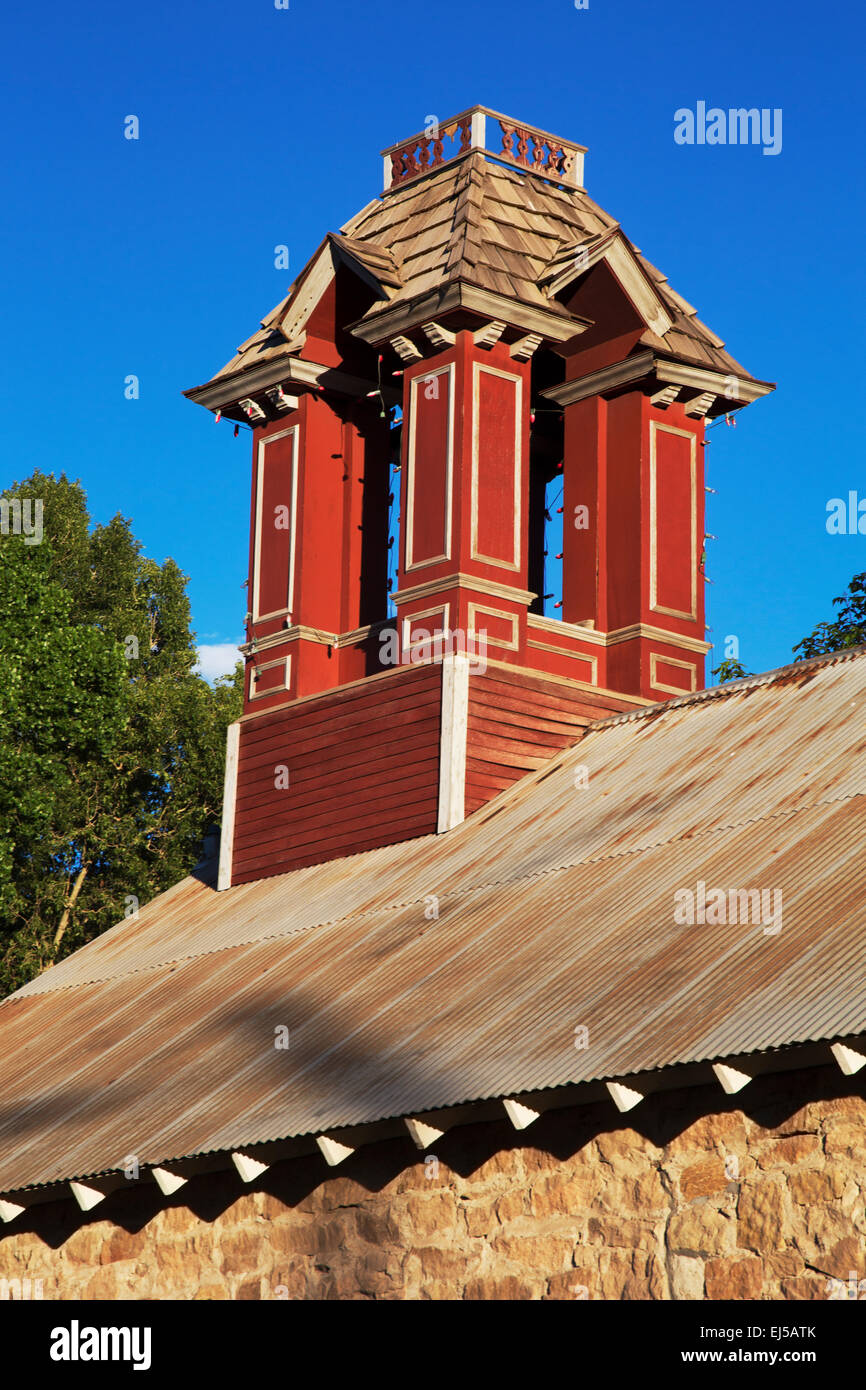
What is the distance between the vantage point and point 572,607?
16234mm

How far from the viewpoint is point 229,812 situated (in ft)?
53.8

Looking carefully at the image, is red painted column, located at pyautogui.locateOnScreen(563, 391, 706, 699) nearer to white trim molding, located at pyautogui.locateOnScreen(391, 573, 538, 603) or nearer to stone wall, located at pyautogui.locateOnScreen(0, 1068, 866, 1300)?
white trim molding, located at pyautogui.locateOnScreen(391, 573, 538, 603)

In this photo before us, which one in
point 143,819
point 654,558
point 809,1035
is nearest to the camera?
point 809,1035

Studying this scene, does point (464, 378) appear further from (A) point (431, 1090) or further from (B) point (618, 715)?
(A) point (431, 1090)

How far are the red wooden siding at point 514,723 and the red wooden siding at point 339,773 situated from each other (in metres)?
0.29

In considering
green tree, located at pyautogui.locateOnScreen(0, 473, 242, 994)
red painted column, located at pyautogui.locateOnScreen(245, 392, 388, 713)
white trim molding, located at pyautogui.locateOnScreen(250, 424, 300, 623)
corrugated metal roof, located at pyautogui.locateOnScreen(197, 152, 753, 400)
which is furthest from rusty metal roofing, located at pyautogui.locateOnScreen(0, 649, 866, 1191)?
green tree, located at pyautogui.locateOnScreen(0, 473, 242, 994)

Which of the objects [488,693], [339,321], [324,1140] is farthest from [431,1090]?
[339,321]

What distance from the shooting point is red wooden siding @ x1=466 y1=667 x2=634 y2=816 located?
47.3ft

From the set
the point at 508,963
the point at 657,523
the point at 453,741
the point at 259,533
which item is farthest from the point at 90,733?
the point at 508,963

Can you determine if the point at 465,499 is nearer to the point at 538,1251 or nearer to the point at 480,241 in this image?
the point at 480,241

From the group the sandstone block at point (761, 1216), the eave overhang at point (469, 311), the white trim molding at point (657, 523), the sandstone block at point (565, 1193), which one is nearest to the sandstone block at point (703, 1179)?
the sandstone block at point (761, 1216)

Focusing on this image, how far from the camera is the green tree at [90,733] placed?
26016 mm

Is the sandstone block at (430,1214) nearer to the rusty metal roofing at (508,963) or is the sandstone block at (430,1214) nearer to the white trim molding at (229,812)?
the rusty metal roofing at (508,963)

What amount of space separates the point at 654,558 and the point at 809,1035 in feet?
28.0
